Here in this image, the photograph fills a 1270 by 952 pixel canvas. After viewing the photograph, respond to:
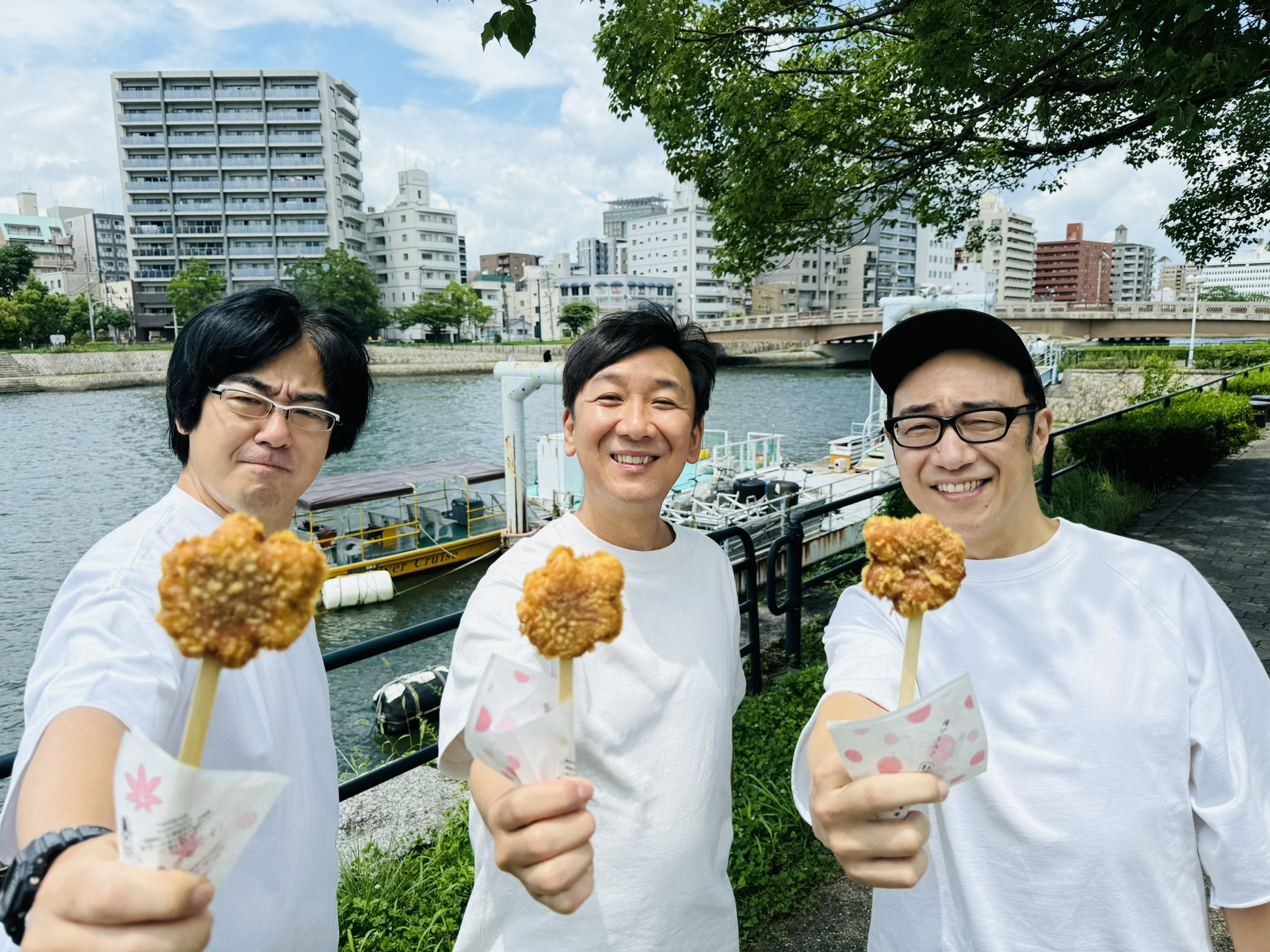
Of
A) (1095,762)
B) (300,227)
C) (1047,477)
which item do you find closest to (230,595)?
(1095,762)

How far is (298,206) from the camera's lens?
236 ft

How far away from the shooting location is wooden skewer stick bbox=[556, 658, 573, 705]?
102 cm

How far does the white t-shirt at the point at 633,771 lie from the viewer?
4.97 ft

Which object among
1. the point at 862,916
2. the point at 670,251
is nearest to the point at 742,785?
the point at 862,916

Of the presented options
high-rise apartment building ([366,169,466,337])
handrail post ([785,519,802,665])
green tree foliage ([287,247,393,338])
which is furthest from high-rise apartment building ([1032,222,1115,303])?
handrail post ([785,519,802,665])

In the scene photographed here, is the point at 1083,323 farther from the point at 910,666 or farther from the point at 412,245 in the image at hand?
the point at 412,245

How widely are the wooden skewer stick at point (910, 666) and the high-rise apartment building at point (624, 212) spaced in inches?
6933

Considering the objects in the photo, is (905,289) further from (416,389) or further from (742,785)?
(742,785)

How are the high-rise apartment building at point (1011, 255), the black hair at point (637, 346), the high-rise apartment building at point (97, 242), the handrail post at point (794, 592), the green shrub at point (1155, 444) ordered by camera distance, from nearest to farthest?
the black hair at point (637, 346) < the handrail post at point (794, 592) < the green shrub at point (1155, 444) < the high-rise apartment building at point (97, 242) < the high-rise apartment building at point (1011, 255)

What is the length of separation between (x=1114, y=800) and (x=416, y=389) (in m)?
48.0

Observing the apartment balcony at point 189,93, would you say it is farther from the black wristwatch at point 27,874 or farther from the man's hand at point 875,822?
the man's hand at point 875,822

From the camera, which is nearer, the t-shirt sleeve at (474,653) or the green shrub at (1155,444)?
the t-shirt sleeve at (474,653)

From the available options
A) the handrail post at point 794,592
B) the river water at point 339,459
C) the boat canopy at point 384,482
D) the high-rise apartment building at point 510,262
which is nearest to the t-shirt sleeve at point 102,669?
the handrail post at point 794,592

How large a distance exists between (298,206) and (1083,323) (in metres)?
Result: 67.7
